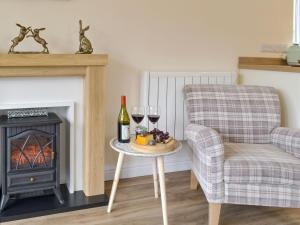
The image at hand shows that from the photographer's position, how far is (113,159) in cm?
301

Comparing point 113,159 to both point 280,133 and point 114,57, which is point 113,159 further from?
point 280,133

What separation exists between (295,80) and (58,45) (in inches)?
72.9

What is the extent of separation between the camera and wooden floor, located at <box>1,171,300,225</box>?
2.33 m

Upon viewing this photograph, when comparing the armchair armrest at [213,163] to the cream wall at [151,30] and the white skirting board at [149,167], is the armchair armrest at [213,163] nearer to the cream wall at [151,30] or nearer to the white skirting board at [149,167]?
the white skirting board at [149,167]

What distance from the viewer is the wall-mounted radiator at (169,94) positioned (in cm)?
295

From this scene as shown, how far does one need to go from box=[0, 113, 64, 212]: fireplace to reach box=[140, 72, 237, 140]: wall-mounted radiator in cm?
83

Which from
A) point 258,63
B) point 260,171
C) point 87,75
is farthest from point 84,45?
point 258,63

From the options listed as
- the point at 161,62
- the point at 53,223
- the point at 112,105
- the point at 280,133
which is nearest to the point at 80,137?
the point at 112,105

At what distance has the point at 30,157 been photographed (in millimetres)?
2387

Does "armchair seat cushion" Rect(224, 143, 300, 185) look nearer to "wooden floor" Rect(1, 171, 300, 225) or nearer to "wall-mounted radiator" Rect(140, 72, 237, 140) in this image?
"wooden floor" Rect(1, 171, 300, 225)

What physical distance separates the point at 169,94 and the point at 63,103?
0.91 meters

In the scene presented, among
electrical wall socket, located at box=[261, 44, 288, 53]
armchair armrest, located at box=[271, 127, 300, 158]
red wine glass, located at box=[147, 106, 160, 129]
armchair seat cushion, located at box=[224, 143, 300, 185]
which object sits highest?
electrical wall socket, located at box=[261, 44, 288, 53]

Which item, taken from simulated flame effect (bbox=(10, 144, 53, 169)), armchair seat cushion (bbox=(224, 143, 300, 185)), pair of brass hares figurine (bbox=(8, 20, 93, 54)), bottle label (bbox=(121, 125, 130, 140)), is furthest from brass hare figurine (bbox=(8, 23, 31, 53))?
armchair seat cushion (bbox=(224, 143, 300, 185))

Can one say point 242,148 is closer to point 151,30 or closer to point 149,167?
point 149,167
